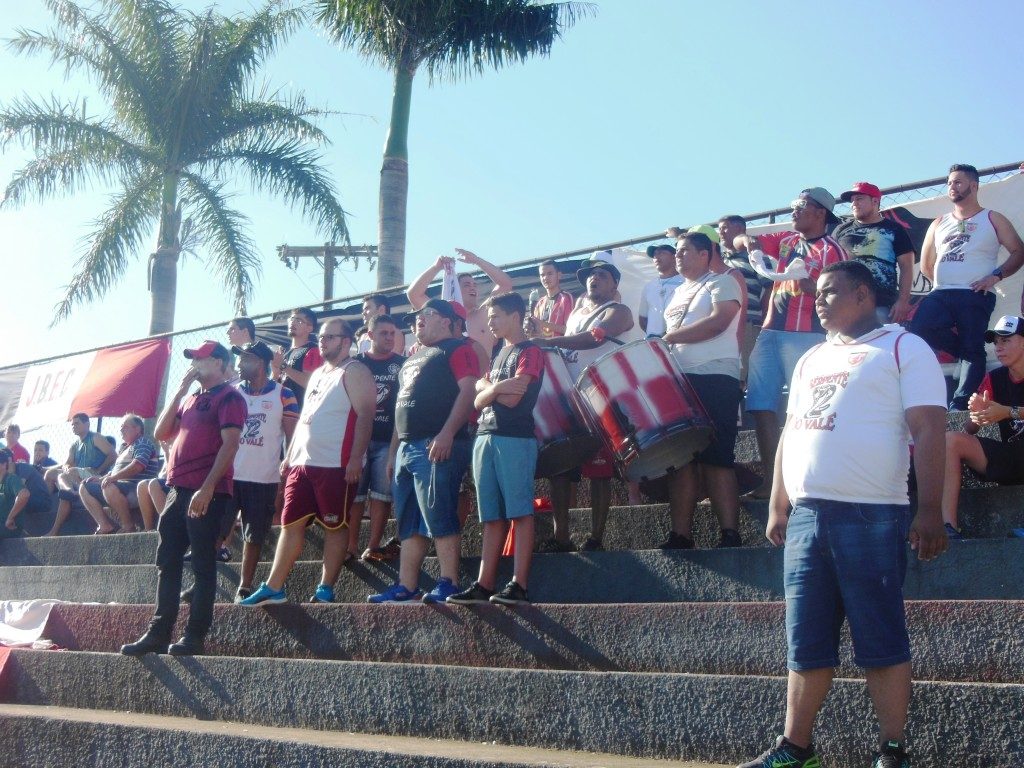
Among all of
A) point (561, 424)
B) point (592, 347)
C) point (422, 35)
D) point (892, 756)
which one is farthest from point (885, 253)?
point (422, 35)

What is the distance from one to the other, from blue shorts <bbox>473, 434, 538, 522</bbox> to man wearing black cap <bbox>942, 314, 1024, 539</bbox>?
79.3 inches

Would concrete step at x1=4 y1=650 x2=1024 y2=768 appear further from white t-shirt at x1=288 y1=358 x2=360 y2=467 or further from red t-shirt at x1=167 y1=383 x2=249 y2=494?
white t-shirt at x1=288 y1=358 x2=360 y2=467

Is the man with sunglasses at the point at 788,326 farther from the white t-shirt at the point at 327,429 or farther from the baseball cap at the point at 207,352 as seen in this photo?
the baseball cap at the point at 207,352

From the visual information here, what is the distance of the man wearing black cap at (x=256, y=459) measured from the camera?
766cm

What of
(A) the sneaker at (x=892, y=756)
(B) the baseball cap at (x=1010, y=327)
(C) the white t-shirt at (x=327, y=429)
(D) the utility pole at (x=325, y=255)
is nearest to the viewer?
(A) the sneaker at (x=892, y=756)

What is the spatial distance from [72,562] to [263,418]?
385cm

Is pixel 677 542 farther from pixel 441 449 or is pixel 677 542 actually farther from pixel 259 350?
pixel 259 350

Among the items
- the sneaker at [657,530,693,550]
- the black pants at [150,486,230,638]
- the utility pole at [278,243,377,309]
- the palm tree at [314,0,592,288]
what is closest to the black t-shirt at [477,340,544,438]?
the sneaker at [657,530,693,550]

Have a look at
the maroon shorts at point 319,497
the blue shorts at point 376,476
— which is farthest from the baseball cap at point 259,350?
the maroon shorts at point 319,497

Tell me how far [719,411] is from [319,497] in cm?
239

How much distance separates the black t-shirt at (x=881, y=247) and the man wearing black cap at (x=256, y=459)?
3774 mm

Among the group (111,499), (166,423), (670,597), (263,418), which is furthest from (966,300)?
(111,499)

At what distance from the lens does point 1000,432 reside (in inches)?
241

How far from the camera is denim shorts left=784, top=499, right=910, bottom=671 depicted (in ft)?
12.6
